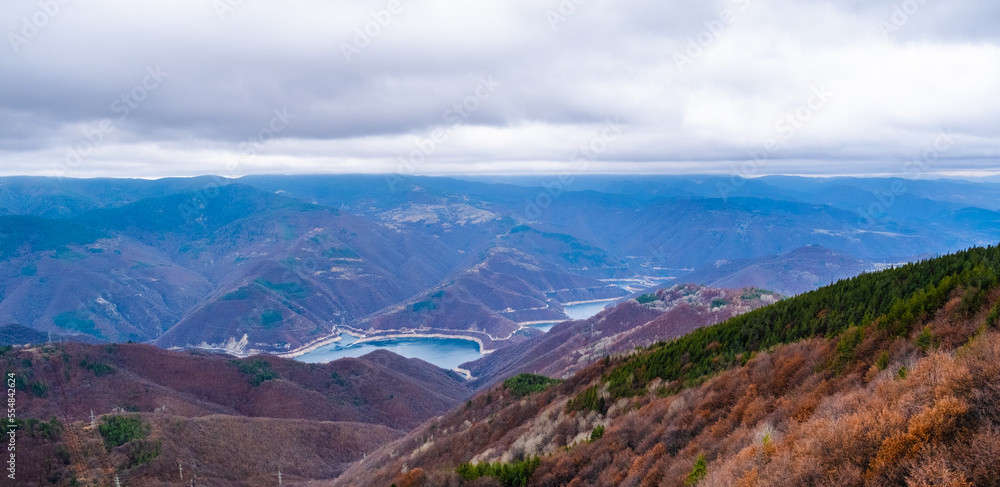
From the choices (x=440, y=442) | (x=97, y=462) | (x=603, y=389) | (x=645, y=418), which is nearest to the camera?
(x=645, y=418)

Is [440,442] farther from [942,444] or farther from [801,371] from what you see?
[942,444]

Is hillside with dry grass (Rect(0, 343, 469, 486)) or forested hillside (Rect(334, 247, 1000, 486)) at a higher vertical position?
forested hillside (Rect(334, 247, 1000, 486))

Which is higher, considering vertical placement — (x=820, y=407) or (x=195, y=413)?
(x=820, y=407)

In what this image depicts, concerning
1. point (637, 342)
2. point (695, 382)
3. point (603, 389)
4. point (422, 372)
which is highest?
point (695, 382)

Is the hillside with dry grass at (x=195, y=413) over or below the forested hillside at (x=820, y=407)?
below

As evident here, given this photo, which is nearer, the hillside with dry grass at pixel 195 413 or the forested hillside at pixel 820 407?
the forested hillside at pixel 820 407

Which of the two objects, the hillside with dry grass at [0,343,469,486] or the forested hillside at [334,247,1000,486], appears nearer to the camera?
the forested hillside at [334,247,1000,486]

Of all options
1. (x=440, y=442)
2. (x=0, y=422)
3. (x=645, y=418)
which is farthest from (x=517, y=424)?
(x=0, y=422)

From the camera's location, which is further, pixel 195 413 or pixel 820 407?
pixel 195 413
